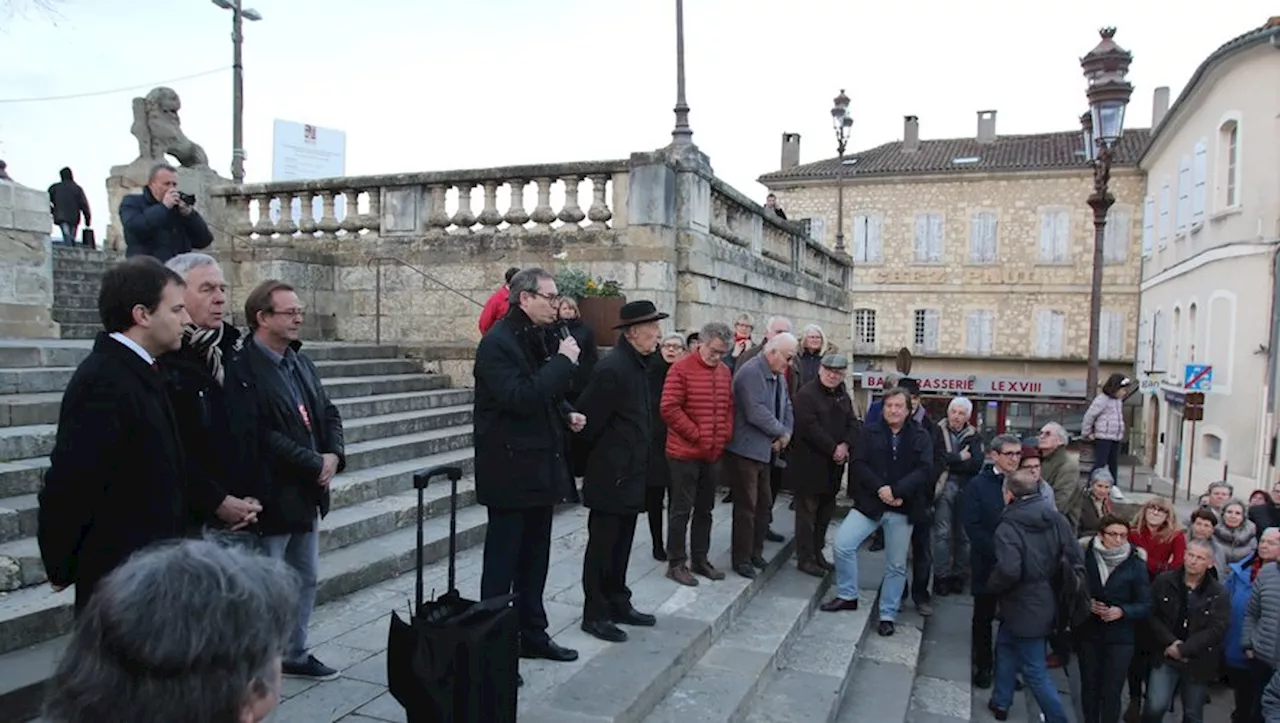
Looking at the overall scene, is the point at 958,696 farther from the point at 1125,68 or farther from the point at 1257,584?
the point at 1125,68

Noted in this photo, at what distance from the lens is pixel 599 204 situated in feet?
30.6

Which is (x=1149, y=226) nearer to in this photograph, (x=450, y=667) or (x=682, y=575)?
(x=682, y=575)

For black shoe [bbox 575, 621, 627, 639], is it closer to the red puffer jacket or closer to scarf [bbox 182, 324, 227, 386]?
the red puffer jacket

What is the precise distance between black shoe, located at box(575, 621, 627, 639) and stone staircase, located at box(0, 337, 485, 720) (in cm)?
148

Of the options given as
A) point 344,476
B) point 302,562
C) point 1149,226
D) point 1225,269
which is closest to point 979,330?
point 1149,226

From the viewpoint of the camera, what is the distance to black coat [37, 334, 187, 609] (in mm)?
2396

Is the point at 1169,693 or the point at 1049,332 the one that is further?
the point at 1049,332

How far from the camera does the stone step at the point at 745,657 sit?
423 cm

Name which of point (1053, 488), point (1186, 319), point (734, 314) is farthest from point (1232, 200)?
point (1053, 488)

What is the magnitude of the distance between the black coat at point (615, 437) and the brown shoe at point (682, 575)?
4.07ft

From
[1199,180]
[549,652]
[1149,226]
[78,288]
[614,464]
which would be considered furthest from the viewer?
[1149,226]

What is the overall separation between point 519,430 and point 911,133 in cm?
3435

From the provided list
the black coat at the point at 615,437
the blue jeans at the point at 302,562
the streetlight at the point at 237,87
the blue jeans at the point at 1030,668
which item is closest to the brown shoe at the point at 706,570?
Result: the black coat at the point at 615,437

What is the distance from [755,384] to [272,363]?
3594 millimetres
